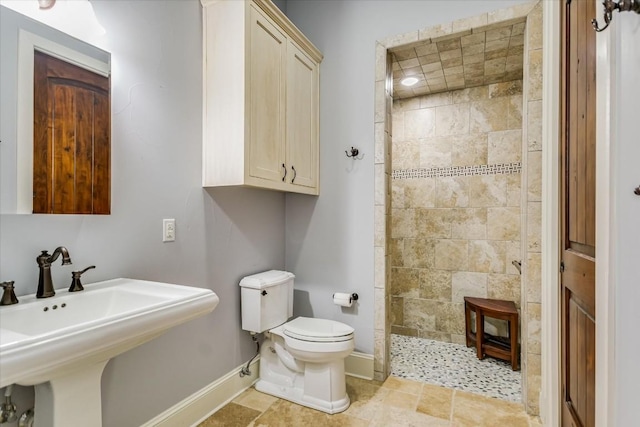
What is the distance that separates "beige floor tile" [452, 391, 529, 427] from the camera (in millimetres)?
1832

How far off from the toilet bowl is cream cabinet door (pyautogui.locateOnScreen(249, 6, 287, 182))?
3.23 feet

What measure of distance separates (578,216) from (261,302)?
65.7 inches

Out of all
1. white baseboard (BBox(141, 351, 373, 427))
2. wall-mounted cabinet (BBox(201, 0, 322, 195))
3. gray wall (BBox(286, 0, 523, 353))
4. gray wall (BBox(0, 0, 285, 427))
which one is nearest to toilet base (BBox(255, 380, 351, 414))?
white baseboard (BBox(141, 351, 373, 427))

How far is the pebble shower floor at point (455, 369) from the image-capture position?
2.22 metres

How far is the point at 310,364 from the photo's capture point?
1.99 metres

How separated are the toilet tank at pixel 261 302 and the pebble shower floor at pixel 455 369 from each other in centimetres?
103

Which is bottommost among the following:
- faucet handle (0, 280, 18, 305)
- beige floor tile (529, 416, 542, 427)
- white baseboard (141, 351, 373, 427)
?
beige floor tile (529, 416, 542, 427)

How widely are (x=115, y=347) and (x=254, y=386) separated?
4.91 feet

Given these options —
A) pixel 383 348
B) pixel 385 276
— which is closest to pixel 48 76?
pixel 385 276

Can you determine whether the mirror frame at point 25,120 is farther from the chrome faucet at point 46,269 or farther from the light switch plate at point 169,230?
the light switch plate at point 169,230

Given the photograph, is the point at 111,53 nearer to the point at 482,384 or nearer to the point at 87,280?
the point at 87,280

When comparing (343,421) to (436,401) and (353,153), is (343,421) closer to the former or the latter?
(436,401)
